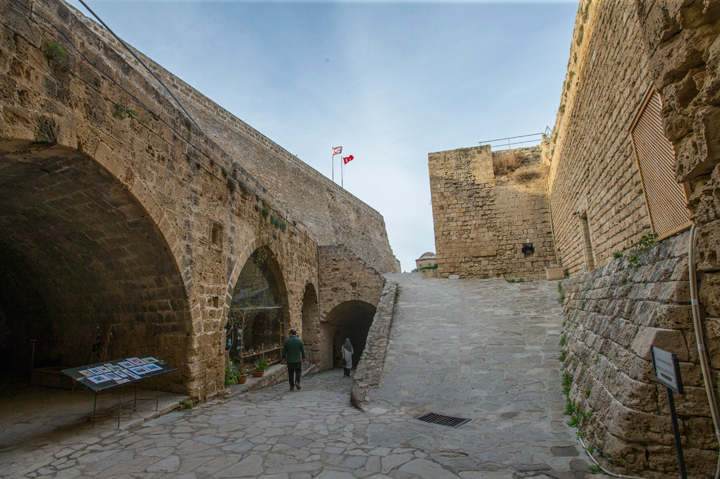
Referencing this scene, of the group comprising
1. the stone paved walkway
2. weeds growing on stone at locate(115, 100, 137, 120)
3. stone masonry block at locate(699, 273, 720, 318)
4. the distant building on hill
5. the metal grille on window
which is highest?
weeds growing on stone at locate(115, 100, 137, 120)

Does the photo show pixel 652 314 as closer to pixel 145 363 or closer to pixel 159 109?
pixel 145 363

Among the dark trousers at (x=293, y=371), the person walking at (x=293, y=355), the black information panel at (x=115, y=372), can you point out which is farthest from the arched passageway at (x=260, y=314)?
the black information panel at (x=115, y=372)

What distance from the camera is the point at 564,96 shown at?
8727mm

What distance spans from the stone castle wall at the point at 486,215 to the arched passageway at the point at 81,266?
11111mm

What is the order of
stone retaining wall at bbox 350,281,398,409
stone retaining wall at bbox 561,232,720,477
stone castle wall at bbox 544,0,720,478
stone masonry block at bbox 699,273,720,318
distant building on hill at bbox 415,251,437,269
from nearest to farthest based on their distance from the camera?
stone castle wall at bbox 544,0,720,478 → stone masonry block at bbox 699,273,720,318 → stone retaining wall at bbox 561,232,720,477 → stone retaining wall at bbox 350,281,398,409 → distant building on hill at bbox 415,251,437,269

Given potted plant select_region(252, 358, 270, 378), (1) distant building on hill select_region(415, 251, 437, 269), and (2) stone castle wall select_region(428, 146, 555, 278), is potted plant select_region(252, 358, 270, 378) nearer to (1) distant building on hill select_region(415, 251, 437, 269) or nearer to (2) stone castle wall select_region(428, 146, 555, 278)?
(2) stone castle wall select_region(428, 146, 555, 278)

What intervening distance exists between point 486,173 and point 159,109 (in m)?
12.6

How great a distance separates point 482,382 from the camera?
232 inches

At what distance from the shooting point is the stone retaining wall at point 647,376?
2.54 metres

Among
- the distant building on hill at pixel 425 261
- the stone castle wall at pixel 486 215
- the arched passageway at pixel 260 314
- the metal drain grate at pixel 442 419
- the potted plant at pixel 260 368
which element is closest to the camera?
the metal drain grate at pixel 442 419

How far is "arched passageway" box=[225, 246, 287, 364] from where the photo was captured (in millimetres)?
8977

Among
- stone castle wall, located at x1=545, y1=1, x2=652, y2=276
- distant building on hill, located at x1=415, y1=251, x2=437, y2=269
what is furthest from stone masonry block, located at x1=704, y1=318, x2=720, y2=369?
distant building on hill, located at x1=415, y1=251, x2=437, y2=269

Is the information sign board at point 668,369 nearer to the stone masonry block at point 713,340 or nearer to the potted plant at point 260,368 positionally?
the stone masonry block at point 713,340

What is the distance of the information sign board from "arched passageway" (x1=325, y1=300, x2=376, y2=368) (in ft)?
33.1
